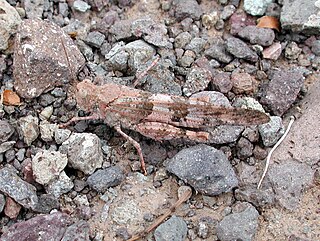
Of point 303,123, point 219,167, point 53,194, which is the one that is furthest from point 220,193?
point 53,194

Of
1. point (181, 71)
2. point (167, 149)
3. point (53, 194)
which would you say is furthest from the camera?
point (181, 71)

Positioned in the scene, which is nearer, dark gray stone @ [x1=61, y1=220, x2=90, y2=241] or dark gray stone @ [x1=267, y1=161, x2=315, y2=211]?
dark gray stone @ [x1=61, y1=220, x2=90, y2=241]

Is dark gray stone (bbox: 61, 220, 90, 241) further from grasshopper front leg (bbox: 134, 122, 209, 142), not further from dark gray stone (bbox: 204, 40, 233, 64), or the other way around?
dark gray stone (bbox: 204, 40, 233, 64)

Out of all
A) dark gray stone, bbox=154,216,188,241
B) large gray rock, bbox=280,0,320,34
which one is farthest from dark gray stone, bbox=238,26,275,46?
dark gray stone, bbox=154,216,188,241

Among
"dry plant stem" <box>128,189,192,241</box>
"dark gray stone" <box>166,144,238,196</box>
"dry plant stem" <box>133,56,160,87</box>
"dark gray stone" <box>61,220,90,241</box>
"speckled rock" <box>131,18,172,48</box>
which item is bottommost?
"dark gray stone" <box>61,220,90,241</box>

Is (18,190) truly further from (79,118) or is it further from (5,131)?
(79,118)

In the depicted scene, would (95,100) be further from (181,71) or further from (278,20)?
(278,20)
